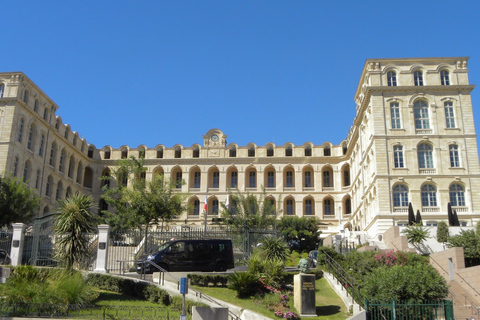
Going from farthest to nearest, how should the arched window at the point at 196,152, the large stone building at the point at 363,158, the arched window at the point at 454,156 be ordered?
1. the arched window at the point at 196,152
2. the arched window at the point at 454,156
3. the large stone building at the point at 363,158

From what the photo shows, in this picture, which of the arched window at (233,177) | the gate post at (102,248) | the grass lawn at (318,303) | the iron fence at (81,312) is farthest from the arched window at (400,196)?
the iron fence at (81,312)

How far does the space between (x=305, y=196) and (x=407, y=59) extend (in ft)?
70.3

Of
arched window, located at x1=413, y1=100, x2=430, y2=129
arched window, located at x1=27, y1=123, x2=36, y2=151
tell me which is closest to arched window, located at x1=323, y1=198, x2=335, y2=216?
arched window, located at x1=413, y1=100, x2=430, y2=129

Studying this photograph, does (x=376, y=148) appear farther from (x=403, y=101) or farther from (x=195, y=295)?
(x=195, y=295)

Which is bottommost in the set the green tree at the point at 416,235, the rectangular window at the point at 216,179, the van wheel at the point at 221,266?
the van wheel at the point at 221,266

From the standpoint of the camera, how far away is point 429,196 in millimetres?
46344

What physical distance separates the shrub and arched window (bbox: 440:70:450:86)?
3467cm

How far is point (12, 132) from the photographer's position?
4966cm

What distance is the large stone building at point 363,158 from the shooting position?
46.4 meters

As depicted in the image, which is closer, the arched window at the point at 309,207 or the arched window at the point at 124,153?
the arched window at the point at 309,207

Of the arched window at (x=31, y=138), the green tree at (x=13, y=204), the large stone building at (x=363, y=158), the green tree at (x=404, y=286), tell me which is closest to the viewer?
the green tree at (x=404, y=286)

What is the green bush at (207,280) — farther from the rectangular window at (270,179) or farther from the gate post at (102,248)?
the rectangular window at (270,179)

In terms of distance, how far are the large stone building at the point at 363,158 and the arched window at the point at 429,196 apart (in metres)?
0.08

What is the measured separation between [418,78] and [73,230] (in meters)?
36.9
